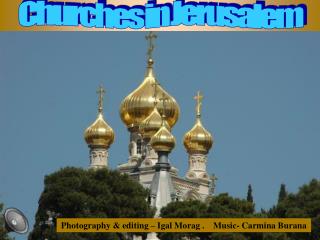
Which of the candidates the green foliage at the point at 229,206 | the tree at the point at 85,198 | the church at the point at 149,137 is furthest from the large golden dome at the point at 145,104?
the tree at the point at 85,198

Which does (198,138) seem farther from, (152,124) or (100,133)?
(100,133)

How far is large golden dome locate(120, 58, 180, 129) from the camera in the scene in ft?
283

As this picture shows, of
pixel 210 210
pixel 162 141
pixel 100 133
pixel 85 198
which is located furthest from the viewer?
pixel 100 133

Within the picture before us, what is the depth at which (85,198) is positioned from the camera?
167 feet

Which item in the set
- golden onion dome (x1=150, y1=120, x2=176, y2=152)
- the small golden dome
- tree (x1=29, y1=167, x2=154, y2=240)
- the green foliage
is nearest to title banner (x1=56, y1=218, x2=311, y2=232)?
tree (x1=29, y1=167, x2=154, y2=240)

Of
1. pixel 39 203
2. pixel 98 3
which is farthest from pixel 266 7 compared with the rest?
pixel 39 203

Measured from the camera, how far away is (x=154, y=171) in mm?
80938

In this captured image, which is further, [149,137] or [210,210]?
[149,137]

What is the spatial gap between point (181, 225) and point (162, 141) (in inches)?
1617

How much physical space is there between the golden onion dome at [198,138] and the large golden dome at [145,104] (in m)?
1.48

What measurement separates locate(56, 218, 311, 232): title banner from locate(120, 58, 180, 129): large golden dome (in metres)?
50.5

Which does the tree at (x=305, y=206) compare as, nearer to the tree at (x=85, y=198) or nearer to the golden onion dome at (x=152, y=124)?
the tree at (x=85, y=198)

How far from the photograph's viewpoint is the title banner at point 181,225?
32.7 metres

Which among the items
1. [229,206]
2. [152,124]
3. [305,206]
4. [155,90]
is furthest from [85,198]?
[155,90]
